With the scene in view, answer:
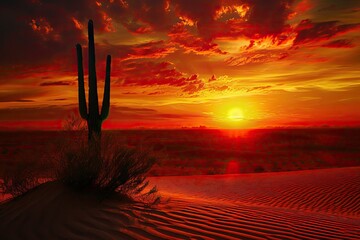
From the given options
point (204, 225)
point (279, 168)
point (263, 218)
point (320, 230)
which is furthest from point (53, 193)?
point (279, 168)

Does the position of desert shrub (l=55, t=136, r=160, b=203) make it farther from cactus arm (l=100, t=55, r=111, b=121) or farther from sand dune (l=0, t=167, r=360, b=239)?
cactus arm (l=100, t=55, r=111, b=121)

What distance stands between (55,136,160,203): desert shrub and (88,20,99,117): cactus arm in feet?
7.49

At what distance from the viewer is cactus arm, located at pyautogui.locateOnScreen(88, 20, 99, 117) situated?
33.8 ft

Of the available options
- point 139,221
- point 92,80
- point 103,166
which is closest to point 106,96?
point 92,80

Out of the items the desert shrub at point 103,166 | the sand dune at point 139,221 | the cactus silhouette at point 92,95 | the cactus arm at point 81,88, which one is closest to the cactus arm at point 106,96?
the cactus silhouette at point 92,95

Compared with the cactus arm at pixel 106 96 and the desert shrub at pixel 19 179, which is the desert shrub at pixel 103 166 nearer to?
the desert shrub at pixel 19 179

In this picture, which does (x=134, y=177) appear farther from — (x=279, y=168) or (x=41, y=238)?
(x=279, y=168)

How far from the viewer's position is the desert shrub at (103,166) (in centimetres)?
748

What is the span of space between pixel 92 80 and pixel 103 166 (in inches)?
155

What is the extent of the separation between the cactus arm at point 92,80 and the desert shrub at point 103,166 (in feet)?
7.49

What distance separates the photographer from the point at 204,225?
616 cm

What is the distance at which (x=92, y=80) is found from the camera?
1073cm

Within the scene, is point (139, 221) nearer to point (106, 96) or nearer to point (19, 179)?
point (19, 179)

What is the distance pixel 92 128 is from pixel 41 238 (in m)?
4.90
